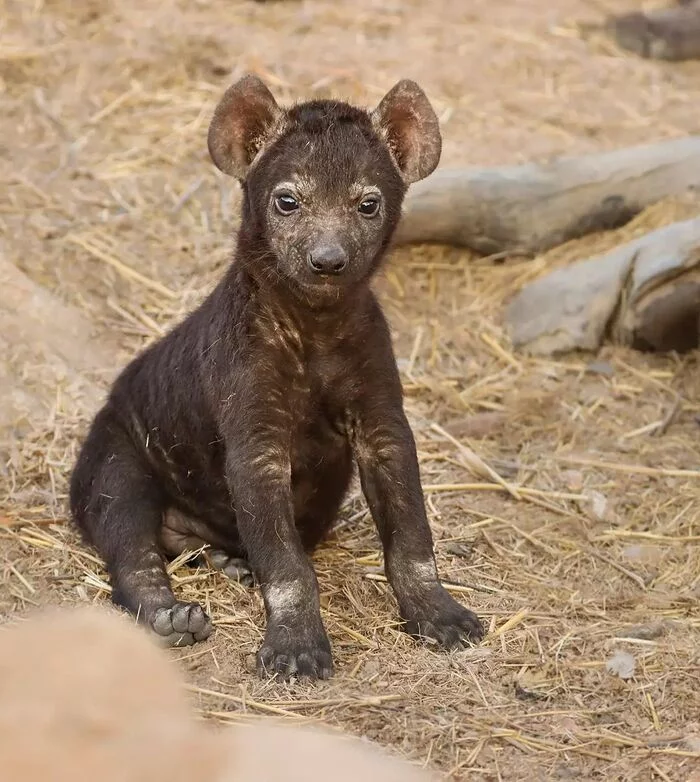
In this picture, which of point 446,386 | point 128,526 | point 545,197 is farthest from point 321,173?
point 545,197

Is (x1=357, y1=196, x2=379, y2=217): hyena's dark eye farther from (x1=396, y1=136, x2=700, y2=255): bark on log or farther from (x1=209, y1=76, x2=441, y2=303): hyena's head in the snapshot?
(x1=396, y1=136, x2=700, y2=255): bark on log

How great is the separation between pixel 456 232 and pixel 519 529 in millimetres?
3245

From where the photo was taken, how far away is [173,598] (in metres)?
5.85

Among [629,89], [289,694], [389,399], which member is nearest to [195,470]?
[389,399]

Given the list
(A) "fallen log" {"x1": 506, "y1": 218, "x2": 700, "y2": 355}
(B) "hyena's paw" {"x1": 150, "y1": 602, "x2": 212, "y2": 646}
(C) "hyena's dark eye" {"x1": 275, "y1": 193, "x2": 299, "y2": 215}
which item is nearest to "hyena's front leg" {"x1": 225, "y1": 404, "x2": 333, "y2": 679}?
(B) "hyena's paw" {"x1": 150, "y1": 602, "x2": 212, "y2": 646}

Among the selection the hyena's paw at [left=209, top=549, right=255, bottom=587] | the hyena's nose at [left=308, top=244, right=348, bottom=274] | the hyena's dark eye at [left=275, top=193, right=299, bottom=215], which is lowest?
the hyena's paw at [left=209, top=549, right=255, bottom=587]

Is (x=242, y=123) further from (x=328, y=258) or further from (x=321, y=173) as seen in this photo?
(x=328, y=258)

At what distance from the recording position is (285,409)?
19.0 ft

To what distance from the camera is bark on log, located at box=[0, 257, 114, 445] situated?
757 centimetres

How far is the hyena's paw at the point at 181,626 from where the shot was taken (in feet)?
18.3

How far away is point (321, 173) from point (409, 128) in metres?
0.71

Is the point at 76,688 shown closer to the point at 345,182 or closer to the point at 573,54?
the point at 345,182

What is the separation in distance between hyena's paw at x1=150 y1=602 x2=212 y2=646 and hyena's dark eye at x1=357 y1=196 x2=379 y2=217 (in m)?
1.90

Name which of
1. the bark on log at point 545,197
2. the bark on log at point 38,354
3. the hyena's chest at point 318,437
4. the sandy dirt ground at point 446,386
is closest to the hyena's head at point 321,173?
the hyena's chest at point 318,437
